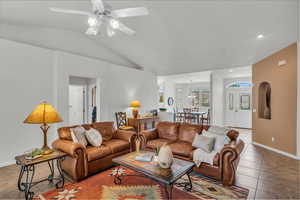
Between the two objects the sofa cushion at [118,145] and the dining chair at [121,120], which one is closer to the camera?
the sofa cushion at [118,145]

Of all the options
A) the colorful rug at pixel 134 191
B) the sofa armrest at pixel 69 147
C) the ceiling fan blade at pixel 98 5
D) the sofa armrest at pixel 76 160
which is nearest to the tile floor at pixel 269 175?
the colorful rug at pixel 134 191

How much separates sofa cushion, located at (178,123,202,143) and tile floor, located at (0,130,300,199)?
107cm

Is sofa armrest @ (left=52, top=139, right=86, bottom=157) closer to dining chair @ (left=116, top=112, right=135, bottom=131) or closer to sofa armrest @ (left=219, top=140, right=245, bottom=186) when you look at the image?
sofa armrest @ (left=219, top=140, right=245, bottom=186)

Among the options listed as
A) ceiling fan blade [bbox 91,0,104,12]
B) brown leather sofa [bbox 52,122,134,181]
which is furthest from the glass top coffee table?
ceiling fan blade [bbox 91,0,104,12]

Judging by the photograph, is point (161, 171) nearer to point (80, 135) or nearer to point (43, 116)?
point (80, 135)

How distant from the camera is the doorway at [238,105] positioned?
24.1ft

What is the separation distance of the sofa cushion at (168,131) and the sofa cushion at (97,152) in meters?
1.43

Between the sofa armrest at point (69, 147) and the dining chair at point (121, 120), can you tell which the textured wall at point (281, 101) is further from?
the sofa armrest at point (69, 147)

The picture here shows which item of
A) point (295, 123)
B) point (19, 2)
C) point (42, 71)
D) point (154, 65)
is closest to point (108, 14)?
point (19, 2)

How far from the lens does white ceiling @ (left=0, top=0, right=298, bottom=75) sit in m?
3.01

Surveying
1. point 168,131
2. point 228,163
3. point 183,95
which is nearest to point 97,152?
point 168,131

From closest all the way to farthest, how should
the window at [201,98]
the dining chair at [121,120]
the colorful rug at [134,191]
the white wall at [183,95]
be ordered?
the colorful rug at [134,191] < the dining chair at [121,120] < the window at [201,98] < the white wall at [183,95]

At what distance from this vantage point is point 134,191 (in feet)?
7.35

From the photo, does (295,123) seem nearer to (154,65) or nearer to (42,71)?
(154,65)
